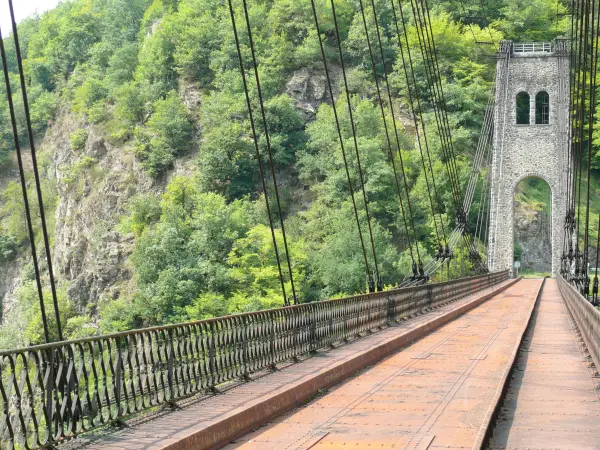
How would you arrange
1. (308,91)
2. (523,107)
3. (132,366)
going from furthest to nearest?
(308,91), (523,107), (132,366)

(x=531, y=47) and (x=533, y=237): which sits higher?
(x=531, y=47)

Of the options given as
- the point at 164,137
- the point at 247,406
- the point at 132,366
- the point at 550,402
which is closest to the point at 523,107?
the point at 164,137

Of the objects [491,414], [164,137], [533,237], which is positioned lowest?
[533,237]

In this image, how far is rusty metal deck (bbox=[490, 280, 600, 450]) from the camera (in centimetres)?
942

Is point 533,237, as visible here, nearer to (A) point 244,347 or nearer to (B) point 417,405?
(A) point 244,347

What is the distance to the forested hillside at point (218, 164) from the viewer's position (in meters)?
70.6

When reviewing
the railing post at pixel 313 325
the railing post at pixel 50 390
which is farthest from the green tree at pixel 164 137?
the railing post at pixel 50 390

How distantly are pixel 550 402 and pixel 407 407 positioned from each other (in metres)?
1.82

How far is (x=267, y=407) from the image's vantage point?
1023 centimetres

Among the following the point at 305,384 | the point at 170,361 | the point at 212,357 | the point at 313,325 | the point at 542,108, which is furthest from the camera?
the point at 542,108

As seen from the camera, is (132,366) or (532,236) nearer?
(132,366)

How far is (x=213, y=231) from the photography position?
73375 millimetres

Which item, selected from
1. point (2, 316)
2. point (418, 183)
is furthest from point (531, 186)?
point (2, 316)

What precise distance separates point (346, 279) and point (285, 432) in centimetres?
6023
